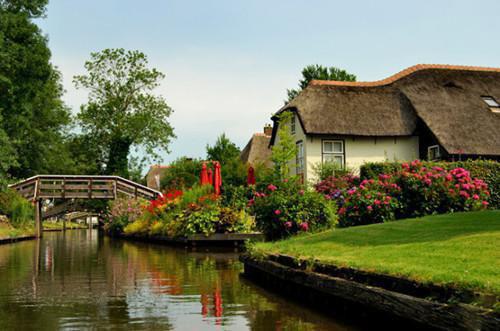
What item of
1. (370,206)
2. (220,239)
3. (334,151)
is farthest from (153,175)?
(370,206)

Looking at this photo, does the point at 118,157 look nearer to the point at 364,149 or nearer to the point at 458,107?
the point at 364,149

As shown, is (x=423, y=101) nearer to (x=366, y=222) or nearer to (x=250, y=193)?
(x=250, y=193)

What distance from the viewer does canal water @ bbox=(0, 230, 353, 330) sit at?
239 inches

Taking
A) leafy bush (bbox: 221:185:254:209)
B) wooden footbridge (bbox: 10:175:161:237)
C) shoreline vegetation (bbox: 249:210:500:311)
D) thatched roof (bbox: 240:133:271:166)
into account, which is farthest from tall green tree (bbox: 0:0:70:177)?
shoreline vegetation (bbox: 249:210:500:311)

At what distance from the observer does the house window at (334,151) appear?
100 ft

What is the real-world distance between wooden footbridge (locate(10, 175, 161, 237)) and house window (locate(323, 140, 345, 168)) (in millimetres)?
10048

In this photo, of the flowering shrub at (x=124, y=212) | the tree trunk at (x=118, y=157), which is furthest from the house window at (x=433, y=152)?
the tree trunk at (x=118, y=157)

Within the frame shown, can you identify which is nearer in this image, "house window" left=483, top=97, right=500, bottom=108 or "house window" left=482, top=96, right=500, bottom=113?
"house window" left=482, top=96, right=500, bottom=113

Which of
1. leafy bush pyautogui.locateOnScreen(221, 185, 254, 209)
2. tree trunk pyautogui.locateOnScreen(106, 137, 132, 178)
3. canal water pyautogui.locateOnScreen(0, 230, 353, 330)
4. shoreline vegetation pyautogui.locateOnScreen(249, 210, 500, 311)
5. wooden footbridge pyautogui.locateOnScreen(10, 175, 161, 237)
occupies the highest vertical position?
tree trunk pyautogui.locateOnScreen(106, 137, 132, 178)

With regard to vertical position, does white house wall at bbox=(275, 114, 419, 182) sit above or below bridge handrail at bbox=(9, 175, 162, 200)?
above

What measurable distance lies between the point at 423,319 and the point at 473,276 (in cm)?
82

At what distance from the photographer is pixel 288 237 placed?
39.3 feet

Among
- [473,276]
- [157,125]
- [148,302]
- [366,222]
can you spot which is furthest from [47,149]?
[473,276]

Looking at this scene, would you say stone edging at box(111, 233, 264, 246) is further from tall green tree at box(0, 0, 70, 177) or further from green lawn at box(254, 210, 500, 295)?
tall green tree at box(0, 0, 70, 177)
